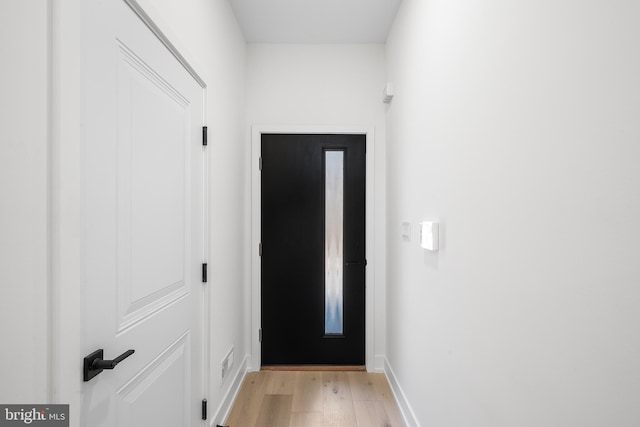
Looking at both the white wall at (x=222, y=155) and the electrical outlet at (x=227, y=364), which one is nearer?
the white wall at (x=222, y=155)

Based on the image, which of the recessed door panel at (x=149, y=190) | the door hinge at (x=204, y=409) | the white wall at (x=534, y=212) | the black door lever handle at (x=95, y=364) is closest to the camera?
the white wall at (x=534, y=212)

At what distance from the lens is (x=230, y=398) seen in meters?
2.31

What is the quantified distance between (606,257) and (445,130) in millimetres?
954

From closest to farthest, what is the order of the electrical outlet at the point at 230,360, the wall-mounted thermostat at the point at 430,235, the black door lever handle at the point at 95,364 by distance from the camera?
the black door lever handle at the point at 95,364 → the wall-mounted thermostat at the point at 430,235 → the electrical outlet at the point at 230,360

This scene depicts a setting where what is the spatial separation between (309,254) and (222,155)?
3.90 feet

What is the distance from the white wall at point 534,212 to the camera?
666 millimetres

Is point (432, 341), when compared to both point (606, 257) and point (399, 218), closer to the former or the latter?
point (399, 218)

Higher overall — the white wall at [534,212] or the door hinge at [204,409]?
the white wall at [534,212]

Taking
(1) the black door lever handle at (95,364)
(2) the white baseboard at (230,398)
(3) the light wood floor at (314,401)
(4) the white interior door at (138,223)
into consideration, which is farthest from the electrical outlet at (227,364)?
(1) the black door lever handle at (95,364)

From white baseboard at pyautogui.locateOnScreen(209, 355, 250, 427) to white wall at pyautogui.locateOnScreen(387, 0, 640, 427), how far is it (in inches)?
48.5

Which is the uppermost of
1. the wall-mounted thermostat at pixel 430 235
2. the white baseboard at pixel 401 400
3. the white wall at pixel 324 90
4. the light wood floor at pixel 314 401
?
the white wall at pixel 324 90

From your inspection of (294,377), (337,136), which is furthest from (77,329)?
(337,136)
